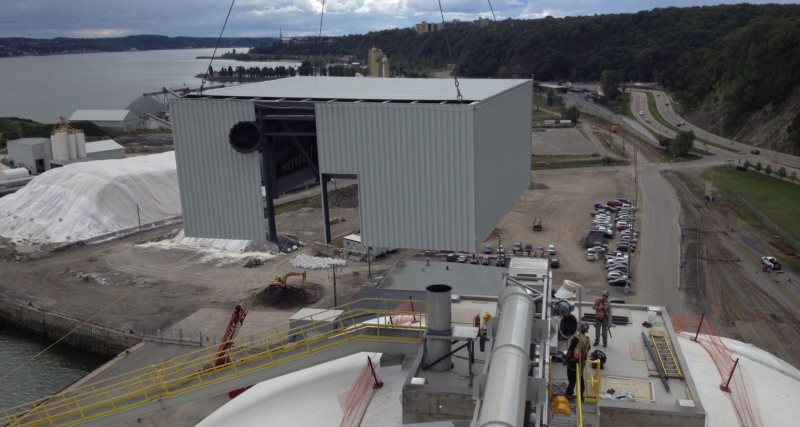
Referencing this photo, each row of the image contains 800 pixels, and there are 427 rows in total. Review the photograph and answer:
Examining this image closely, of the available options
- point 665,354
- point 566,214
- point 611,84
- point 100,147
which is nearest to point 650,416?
point 665,354

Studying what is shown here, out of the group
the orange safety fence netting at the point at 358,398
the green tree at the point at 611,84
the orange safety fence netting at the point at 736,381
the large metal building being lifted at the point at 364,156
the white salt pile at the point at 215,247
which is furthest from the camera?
the green tree at the point at 611,84

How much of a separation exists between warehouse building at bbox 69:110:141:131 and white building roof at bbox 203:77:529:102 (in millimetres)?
83410

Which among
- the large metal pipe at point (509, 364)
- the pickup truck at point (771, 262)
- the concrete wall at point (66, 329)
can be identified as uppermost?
the large metal pipe at point (509, 364)

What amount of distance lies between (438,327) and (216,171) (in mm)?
6567

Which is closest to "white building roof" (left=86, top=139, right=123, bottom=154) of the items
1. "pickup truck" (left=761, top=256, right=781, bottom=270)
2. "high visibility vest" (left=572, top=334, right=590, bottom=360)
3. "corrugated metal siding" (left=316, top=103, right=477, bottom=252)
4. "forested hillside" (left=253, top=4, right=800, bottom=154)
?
"forested hillside" (left=253, top=4, right=800, bottom=154)

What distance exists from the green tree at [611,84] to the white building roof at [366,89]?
96.4 meters

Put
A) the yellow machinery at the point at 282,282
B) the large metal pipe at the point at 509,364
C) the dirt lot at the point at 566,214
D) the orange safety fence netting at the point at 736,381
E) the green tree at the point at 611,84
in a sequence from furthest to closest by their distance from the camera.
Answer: the green tree at the point at 611,84 → the dirt lot at the point at 566,214 → the yellow machinery at the point at 282,282 → the orange safety fence netting at the point at 736,381 → the large metal pipe at the point at 509,364

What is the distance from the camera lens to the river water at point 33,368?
88.2 feet

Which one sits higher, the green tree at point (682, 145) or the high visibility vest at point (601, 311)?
the high visibility vest at point (601, 311)

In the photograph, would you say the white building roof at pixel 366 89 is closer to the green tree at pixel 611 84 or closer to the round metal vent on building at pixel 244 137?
the round metal vent on building at pixel 244 137

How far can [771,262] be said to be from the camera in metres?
36.2

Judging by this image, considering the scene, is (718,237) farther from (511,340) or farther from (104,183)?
(104,183)

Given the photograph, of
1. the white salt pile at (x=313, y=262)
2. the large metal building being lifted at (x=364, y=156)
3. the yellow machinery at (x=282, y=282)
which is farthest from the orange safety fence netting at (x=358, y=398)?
the white salt pile at (x=313, y=262)

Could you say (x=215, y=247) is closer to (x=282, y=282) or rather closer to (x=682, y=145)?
(x=282, y=282)
